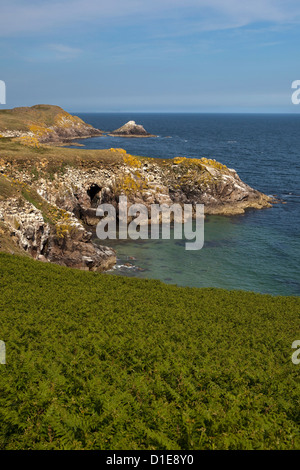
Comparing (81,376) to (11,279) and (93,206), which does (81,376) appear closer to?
(11,279)

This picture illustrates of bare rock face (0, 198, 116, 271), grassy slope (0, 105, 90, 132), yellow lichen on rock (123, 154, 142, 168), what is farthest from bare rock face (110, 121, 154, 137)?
bare rock face (0, 198, 116, 271)

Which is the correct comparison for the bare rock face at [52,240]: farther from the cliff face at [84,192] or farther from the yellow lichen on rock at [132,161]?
the yellow lichen on rock at [132,161]

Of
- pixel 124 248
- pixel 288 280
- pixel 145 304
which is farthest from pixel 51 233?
pixel 288 280

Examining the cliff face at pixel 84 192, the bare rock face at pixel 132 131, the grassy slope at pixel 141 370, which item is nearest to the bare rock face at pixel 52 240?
the cliff face at pixel 84 192

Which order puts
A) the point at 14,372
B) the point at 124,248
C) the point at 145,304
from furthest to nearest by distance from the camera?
the point at 124,248, the point at 145,304, the point at 14,372

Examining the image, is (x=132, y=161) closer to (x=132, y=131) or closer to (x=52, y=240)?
(x=52, y=240)

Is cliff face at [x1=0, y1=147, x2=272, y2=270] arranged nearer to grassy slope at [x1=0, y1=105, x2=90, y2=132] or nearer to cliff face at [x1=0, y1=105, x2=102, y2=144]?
cliff face at [x1=0, y1=105, x2=102, y2=144]
